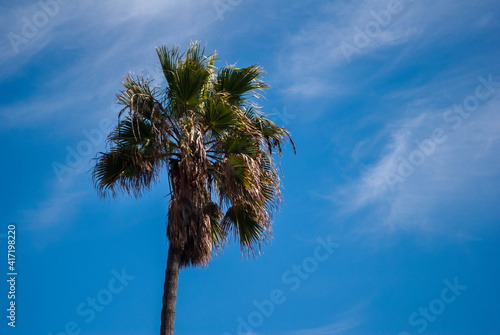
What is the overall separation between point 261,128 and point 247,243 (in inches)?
91.4

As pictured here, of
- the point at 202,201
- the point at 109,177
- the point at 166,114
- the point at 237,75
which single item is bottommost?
the point at 202,201

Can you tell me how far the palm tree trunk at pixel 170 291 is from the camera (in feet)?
32.6

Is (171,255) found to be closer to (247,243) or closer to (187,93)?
(247,243)

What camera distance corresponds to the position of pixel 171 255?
10.5 meters

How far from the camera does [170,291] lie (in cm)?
1020

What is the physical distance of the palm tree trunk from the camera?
9.95 metres

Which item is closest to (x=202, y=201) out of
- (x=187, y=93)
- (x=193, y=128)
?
(x=193, y=128)

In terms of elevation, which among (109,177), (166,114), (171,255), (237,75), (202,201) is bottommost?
(171,255)

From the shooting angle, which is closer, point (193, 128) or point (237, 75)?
point (193, 128)

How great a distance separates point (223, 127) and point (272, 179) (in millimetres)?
1411

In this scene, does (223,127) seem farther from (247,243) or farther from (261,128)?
(247,243)

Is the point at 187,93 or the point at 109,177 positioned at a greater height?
the point at 187,93

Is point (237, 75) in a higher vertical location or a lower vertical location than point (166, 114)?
higher

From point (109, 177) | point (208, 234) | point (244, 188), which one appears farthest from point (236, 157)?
point (109, 177)
